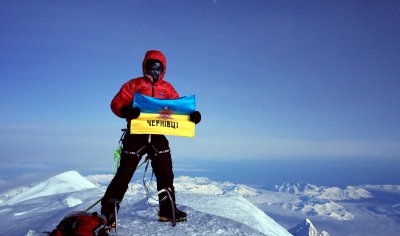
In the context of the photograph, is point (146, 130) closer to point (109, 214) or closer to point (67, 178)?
point (109, 214)

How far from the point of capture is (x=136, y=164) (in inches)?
223

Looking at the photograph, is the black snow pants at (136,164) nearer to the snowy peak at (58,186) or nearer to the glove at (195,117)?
the glove at (195,117)

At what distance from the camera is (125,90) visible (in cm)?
569

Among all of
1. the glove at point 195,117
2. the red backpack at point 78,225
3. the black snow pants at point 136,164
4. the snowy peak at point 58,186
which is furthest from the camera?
the snowy peak at point 58,186

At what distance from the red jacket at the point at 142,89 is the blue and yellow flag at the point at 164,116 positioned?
359 mm

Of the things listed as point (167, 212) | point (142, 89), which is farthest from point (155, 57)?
point (167, 212)

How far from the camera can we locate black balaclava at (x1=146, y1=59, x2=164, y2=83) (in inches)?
226

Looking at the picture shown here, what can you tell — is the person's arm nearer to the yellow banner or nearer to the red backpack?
the yellow banner

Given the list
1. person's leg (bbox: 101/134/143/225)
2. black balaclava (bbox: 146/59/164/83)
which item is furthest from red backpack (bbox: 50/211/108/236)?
black balaclava (bbox: 146/59/164/83)

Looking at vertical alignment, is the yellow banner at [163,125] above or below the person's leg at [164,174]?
above

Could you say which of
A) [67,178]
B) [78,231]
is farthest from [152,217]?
[67,178]

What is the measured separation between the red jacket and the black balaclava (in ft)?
0.20

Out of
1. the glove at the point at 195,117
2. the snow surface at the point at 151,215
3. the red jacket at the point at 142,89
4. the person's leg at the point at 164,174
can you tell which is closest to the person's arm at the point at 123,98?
the red jacket at the point at 142,89

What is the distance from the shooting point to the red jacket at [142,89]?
18.4 ft
